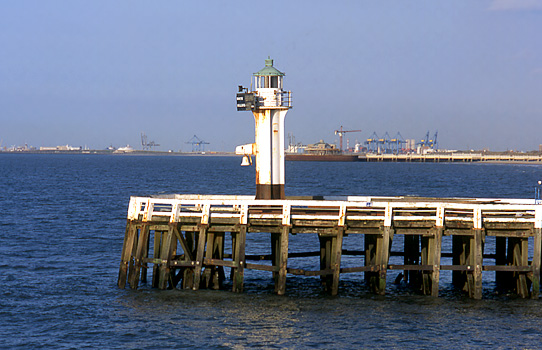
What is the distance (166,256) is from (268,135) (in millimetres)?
7567

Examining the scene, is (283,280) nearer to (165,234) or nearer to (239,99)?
(165,234)

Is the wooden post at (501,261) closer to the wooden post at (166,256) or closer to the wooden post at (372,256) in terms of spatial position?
the wooden post at (372,256)

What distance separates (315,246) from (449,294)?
38.8ft

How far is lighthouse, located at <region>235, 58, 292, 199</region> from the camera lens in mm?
29469

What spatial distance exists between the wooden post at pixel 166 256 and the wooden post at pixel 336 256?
5.37 meters

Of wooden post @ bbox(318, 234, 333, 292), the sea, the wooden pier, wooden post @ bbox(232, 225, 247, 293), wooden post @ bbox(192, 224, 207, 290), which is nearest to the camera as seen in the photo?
the sea

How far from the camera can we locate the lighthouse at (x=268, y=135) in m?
29.5

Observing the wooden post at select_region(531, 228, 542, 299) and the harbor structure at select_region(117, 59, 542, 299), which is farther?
the harbor structure at select_region(117, 59, 542, 299)

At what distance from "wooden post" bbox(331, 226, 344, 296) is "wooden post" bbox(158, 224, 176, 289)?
5.37m

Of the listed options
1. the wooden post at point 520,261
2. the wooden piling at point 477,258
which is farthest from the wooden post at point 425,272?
the wooden post at point 520,261

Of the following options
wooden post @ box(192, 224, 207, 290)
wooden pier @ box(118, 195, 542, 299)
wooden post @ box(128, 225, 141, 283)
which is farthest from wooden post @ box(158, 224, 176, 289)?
wooden post @ box(128, 225, 141, 283)

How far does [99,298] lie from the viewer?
2561cm

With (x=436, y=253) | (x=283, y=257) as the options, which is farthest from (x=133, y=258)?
(x=436, y=253)

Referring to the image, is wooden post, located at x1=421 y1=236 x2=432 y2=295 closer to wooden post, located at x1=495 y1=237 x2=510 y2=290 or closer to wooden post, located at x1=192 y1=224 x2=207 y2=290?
wooden post, located at x1=495 y1=237 x2=510 y2=290
